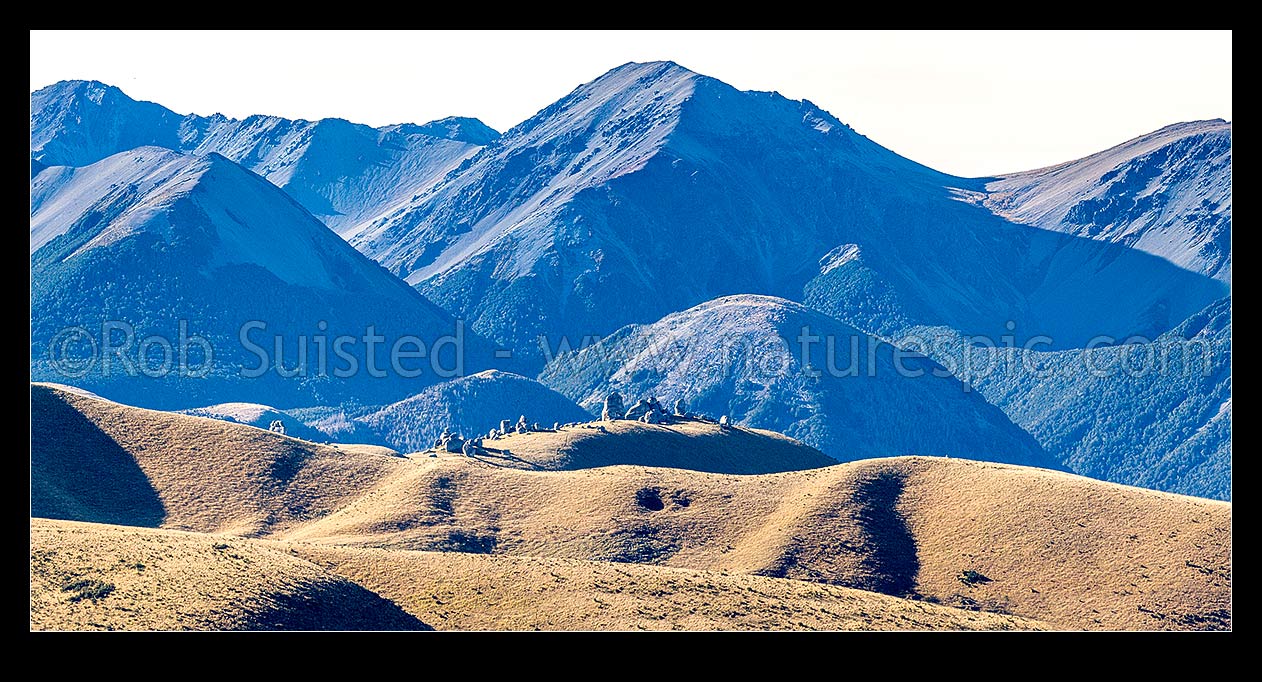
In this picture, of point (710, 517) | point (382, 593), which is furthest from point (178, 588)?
point (710, 517)

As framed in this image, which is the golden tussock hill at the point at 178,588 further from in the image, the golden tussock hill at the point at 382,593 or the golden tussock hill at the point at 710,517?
the golden tussock hill at the point at 710,517

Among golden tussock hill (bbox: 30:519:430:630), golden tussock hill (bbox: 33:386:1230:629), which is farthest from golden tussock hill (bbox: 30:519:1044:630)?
golden tussock hill (bbox: 33:386:1230:629)

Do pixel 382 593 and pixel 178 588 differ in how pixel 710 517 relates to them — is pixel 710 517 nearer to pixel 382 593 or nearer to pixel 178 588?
pixel 382 593

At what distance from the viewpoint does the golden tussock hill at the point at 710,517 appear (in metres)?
149

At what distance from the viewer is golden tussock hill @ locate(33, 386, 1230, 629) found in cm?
14938

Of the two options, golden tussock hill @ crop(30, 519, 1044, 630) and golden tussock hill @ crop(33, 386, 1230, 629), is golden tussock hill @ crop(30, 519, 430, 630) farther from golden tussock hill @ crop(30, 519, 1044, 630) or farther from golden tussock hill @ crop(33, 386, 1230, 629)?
golden tussock hill @ crop(33, 386, 1230, 629)

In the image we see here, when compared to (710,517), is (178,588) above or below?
below

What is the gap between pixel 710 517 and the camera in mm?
169000

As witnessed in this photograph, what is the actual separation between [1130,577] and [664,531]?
141 ft

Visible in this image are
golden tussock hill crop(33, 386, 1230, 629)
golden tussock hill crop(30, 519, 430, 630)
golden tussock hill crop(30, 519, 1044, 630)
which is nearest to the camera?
golden tussock hill crop(30, 519, 430, 630)
